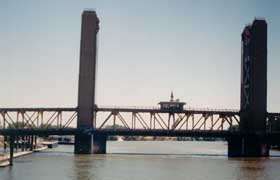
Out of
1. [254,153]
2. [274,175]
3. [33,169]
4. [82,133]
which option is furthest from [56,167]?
[254,153]

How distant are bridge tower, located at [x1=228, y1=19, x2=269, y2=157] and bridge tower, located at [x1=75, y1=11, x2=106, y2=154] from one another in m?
29.7

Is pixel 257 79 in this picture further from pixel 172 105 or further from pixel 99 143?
pixel 99 143

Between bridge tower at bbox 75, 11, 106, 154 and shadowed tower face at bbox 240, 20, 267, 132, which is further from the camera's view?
shadowed tower face at bbox 240, 20, 267, 132

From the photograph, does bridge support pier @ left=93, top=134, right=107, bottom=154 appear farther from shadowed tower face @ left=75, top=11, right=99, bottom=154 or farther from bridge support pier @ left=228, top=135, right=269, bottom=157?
bridge support pier @ left=228, top=135, right=269, bottom=157

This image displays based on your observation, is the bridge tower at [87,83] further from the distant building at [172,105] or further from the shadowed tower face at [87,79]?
the distant building at [172,105]

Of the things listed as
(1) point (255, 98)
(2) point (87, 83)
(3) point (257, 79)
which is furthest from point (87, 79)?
(3) point (257, 79)

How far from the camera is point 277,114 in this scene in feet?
393

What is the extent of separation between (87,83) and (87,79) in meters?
0.86

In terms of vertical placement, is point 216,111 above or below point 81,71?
below

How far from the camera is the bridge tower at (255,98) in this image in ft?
378

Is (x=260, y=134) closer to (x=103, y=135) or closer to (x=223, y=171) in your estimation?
(x=103, y=135)

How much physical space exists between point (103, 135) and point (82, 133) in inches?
219

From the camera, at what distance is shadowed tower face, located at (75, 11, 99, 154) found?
11069 cm

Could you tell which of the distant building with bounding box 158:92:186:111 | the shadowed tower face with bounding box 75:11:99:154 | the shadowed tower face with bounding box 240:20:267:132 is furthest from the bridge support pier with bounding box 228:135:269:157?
the shadowed tower face with bounding box 75:11:99:154
